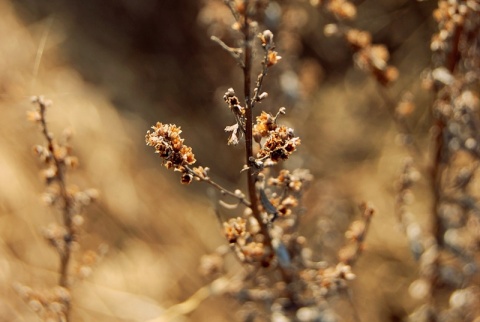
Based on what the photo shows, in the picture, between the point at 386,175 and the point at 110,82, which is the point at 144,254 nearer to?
the point at 110,82

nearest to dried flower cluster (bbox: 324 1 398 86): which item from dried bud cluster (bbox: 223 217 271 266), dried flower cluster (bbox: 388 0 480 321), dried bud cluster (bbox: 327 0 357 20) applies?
dried bud cluster (bbox: 327 0 357 20)

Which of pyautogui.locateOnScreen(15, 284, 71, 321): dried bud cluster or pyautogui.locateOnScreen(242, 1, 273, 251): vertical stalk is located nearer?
pyautogui.locateOnScreen(242, 1, 273, 251): vertical stalk

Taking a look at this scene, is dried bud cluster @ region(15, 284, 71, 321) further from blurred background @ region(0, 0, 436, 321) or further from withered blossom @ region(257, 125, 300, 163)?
withered blossom @ region(257, 125, 300, 163)

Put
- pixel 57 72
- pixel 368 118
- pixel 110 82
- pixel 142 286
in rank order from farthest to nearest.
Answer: pixel 368 118 < pixel 110 82 < pixel 57 72 < pixel 142 286

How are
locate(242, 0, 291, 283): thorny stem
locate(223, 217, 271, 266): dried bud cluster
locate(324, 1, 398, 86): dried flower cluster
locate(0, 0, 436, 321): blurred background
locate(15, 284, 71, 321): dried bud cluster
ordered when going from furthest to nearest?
1. locate(0, 0, 436, 321): blurred background
2. locate(324, 1, 398, 86): dried flower cluster
3. locate(15, 284, 71, 321): dried bud cluster
4. locate(223, 217, 271, 266): dried bud cluster
5. locate(242, 0, 291, 283): thorny stem

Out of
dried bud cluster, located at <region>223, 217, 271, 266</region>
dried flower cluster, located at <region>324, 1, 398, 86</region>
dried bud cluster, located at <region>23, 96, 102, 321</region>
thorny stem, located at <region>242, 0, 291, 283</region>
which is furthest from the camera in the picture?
dried flower cluster, located at <region>324, 1, 398, 86</region>

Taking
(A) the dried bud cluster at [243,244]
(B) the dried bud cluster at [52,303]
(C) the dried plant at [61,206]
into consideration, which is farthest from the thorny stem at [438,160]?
(B) the dried bud cluster at [52,303]

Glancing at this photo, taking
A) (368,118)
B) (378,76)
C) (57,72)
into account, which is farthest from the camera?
(368,118)

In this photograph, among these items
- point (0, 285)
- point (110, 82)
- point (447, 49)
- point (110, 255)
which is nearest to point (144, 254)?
point (110, 255)
